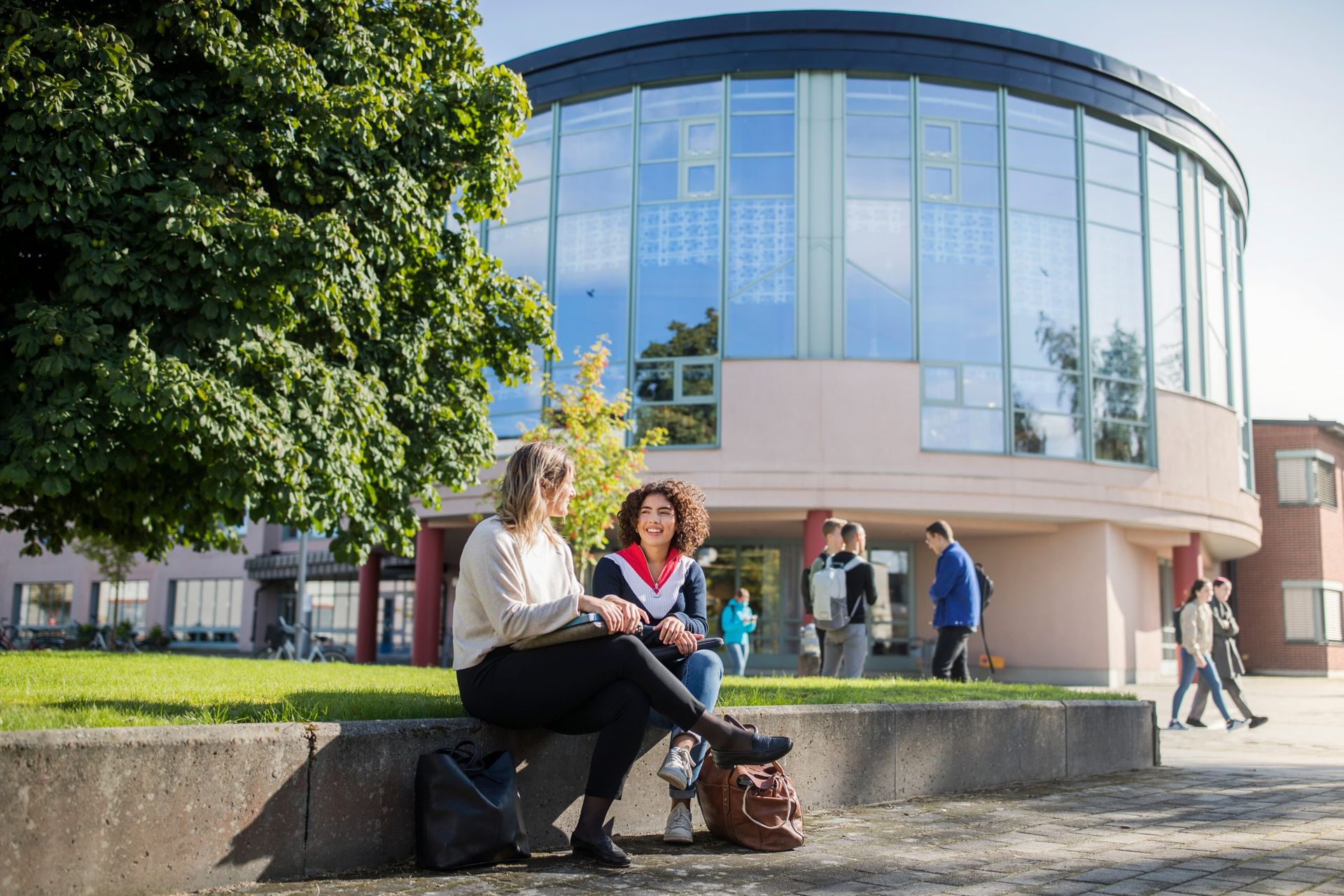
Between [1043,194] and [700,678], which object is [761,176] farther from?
[700,678]

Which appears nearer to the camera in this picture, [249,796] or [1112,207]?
[249,796]

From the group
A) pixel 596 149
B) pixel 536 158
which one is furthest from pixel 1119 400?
pixel 536 158

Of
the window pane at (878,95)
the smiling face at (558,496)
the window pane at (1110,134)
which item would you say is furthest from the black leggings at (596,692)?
the window pane at (1110,134)

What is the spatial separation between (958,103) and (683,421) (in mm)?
8210

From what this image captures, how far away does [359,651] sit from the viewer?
28.0 m

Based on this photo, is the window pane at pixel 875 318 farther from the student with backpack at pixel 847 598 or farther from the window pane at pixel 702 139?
the student with backpack at pixel 847 598

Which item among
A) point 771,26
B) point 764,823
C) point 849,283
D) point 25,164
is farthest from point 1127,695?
point 771,26

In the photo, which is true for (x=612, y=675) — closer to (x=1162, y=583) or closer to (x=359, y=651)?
(x=359, y=651)

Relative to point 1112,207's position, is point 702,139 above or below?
above

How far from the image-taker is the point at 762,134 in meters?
22.8

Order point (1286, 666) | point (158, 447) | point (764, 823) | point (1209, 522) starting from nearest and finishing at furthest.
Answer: point (764, 823) < point (158, 447) < point (1209, 522) < point (1286, 666)

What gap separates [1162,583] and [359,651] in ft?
63.5

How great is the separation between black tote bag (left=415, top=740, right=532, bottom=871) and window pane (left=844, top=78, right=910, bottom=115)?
66.3 ft

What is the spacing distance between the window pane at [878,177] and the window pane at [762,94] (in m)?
1.71
